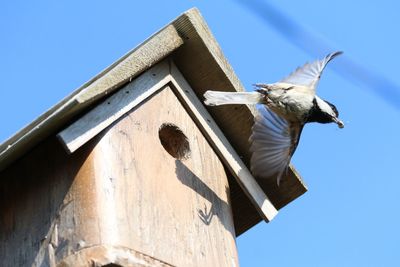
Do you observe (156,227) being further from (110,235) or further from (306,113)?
(306,113)

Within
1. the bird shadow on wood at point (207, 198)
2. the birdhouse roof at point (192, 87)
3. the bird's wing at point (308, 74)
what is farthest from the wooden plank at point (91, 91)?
the bird's wing at point (308, 74)

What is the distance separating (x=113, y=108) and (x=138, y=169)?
0.84 feet

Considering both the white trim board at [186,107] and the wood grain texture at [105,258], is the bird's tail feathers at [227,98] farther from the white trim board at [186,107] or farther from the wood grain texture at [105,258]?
the wood grain texture at [105,258]

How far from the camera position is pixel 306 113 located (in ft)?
15.1

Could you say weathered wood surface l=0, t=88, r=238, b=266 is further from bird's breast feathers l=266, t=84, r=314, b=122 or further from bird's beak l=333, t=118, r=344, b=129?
bird's beak l=333, t=118, r=344, b=129

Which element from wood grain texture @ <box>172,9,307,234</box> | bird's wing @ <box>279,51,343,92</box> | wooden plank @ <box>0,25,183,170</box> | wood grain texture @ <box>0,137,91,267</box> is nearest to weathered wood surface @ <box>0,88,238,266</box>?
wood grain texture @ <box>0,137,91,267</box>

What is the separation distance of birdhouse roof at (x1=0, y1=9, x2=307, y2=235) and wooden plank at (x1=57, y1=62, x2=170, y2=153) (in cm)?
4

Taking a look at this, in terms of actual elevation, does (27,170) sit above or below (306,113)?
below

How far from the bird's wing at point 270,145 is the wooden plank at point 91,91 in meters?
0.61

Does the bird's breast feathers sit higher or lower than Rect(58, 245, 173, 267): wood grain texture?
higher

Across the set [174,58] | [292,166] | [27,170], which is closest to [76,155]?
[27,170]

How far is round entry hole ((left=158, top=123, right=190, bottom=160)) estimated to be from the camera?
381 cm

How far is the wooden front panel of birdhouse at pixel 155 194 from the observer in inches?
126

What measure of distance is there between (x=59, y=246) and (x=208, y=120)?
1.07m
